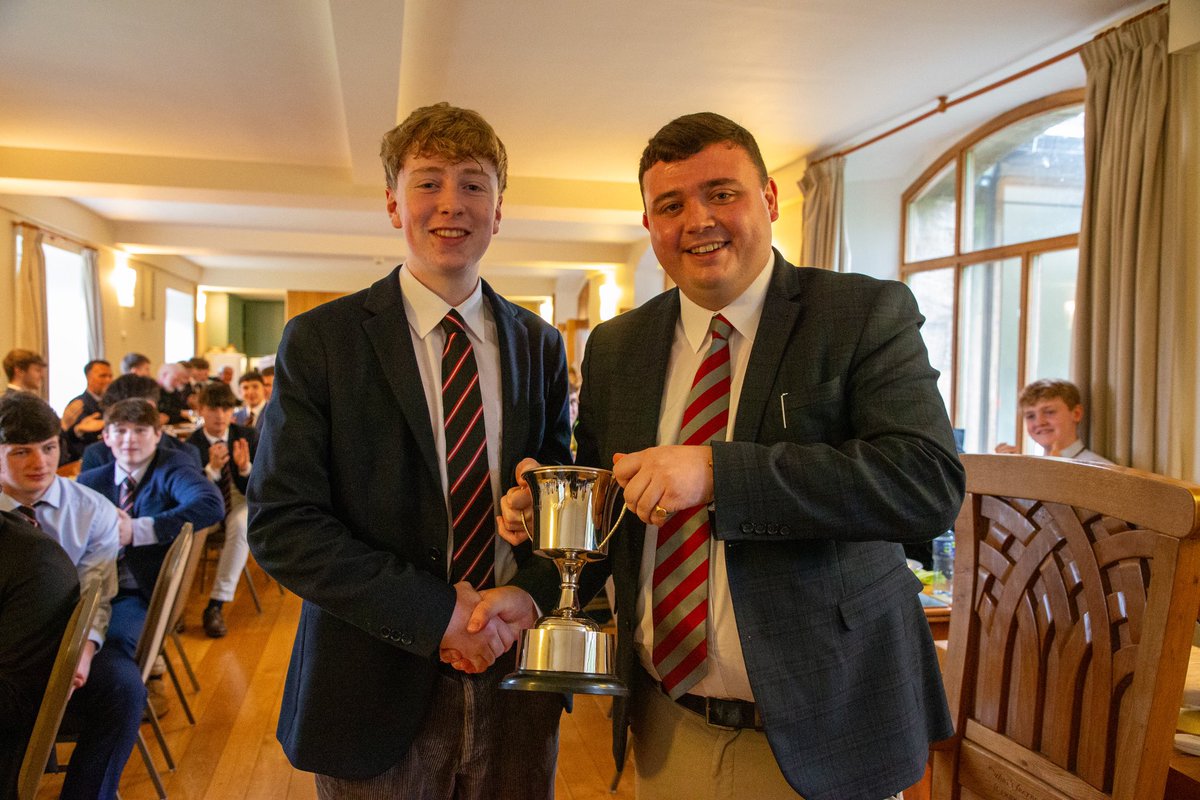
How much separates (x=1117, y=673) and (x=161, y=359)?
14.2 m

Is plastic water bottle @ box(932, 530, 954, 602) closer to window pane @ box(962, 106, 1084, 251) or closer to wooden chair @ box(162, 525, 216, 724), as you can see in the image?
wooden chair @ box(162, 525, 216, 724)

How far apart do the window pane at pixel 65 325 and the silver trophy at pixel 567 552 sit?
10.2 meters

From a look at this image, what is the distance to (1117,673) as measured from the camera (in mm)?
1369

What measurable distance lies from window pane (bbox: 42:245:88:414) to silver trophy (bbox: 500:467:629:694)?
401 inches

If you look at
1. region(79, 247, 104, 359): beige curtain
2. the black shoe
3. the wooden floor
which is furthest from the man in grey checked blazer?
region(79, 247, 104, 359): beige curtain

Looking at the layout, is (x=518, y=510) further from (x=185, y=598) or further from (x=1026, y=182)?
(x=1026, y=182)

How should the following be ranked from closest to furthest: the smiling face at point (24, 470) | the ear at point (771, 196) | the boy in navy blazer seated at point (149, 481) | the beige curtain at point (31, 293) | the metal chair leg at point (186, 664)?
the ear at point (771, 196) < the smiling face at point (24, 470) < the boy in navy blazer seated at point (149, 481) < the metal chair leg at point (186, 664) < the beige curtain at point (31, 293)

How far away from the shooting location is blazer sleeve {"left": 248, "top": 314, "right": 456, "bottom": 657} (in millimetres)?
1276

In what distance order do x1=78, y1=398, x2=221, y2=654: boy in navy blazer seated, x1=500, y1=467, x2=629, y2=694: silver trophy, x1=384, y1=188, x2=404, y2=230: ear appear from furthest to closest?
x1=78, y1=398, x2=221, y2=654: boy in navy blazer seated → x1=384, y1=188, x2=404, y2=230: ear → x1=500, y1=467, x2=629, y2=694: silver trophy

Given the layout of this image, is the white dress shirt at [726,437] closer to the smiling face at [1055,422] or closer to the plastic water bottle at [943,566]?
the plastic water bottle at [943,566]

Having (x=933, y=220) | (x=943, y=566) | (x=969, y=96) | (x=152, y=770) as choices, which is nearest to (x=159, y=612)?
(x=152, y=770)

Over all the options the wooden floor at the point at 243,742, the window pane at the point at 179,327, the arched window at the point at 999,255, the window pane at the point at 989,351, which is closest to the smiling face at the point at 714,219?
the wooden floor at the point at 243,742

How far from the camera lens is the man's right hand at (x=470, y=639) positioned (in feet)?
4.31

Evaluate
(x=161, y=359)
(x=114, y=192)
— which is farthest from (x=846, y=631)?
(x=161, y=359)
